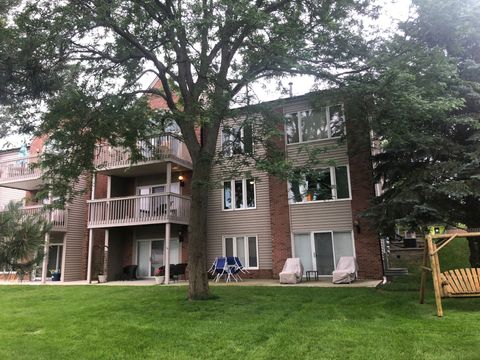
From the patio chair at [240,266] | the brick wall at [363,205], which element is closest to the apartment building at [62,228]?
the patio chair at [240,266]

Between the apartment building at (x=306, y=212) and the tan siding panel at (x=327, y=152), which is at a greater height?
the tan siding panel at (x=327, y=152)

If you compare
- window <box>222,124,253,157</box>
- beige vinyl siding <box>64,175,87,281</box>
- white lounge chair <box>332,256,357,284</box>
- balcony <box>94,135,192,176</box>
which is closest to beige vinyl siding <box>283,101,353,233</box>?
white lounge chair <box>332,256,357,284</box>

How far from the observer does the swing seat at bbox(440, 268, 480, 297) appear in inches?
312

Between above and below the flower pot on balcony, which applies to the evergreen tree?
above

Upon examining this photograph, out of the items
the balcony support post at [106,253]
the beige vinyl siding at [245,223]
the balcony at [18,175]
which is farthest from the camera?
the balcony at [18,175]

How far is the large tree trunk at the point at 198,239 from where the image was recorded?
10609 mm

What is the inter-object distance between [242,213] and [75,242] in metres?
8.87

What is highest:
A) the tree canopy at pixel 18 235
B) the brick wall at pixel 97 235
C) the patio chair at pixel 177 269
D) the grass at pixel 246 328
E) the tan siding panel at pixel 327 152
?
the tan siding panel at pixel 327 152

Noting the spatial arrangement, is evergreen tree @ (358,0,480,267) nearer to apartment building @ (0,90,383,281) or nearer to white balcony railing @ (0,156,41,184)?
apartment building @ (0,90,383,281)

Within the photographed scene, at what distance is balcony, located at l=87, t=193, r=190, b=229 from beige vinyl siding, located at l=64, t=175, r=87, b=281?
210 centimetres

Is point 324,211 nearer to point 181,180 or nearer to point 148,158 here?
point 181,180

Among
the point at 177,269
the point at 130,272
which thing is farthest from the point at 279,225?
the point at 130,272

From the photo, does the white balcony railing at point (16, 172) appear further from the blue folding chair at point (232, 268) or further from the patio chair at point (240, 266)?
the patio chair at point (240, 266)

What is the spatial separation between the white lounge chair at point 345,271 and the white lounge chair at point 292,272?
1.44 metres
